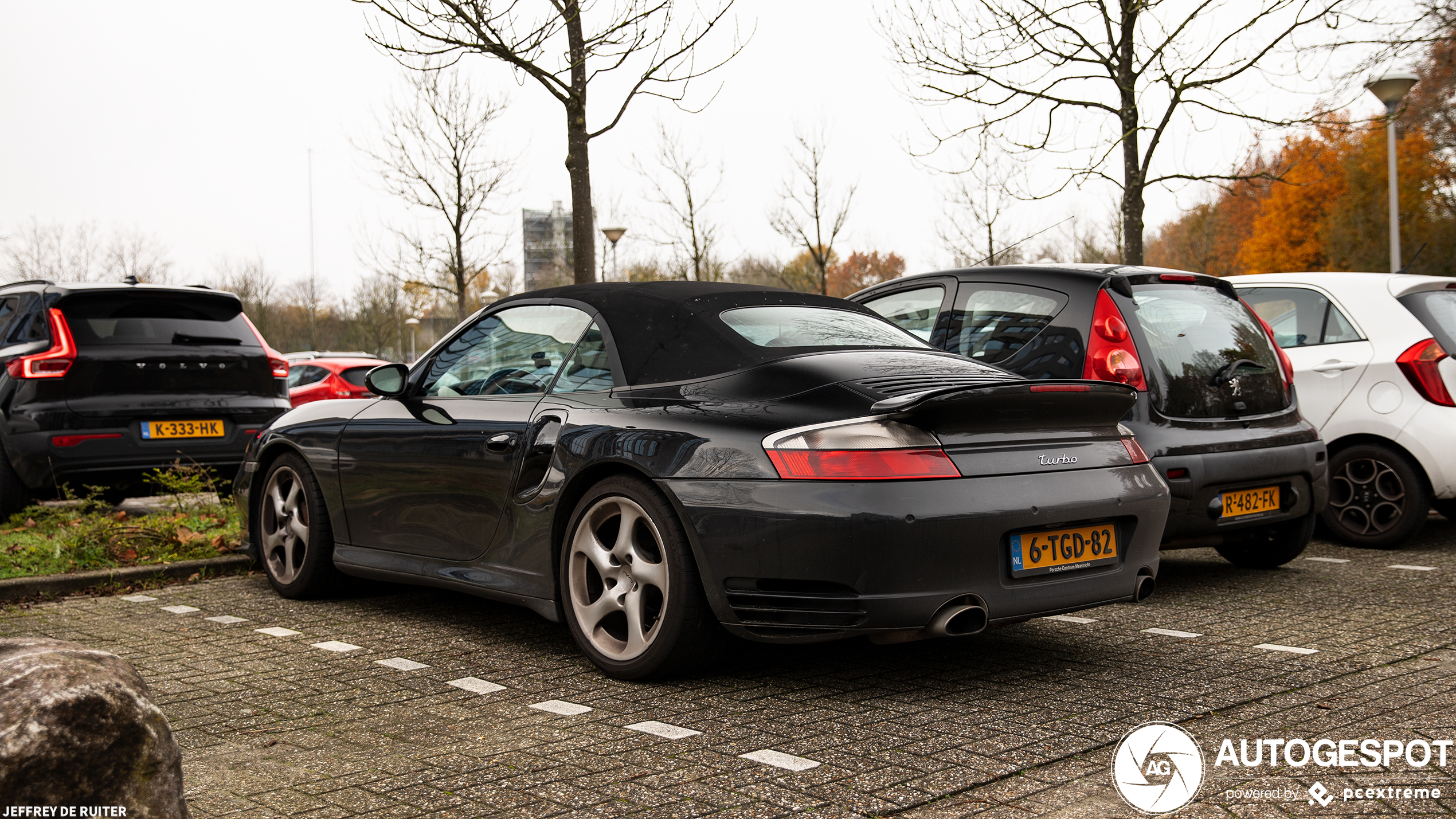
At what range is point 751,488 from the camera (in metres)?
3.57

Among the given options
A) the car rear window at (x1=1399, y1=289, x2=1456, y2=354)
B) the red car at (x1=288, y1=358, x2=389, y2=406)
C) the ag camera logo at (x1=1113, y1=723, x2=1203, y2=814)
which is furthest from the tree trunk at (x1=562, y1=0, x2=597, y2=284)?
the ag camera logo at (x1=1113, y1=723, x2=1203, y2=814)

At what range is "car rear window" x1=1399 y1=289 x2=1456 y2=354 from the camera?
22.0ft

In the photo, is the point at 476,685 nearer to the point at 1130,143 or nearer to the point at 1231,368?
the point at 1231,368

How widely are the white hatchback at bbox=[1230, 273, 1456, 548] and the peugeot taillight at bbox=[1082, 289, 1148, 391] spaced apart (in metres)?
1.88

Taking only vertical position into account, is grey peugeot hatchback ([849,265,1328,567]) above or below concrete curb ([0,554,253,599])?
above

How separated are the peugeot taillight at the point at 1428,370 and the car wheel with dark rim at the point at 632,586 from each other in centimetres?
491

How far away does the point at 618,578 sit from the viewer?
3982 mm

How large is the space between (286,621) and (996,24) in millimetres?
9817

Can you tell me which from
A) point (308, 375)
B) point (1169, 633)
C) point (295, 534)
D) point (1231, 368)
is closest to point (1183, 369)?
point (1231, 368)

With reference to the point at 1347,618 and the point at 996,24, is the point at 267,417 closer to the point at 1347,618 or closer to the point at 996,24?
the point at 1347,618

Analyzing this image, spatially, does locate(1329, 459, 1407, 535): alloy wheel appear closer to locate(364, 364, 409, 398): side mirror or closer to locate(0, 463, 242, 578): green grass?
locate(364, 364, 409, 398): side mirror

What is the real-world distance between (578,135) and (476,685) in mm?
6202

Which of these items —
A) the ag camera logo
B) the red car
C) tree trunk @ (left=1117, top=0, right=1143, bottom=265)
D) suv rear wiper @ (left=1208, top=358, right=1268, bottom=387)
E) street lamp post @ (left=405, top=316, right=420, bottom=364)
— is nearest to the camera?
the ag camera logo

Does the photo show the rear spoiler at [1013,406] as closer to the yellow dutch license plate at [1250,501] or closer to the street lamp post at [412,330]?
the yellow dutch license plate at [1250,501]
